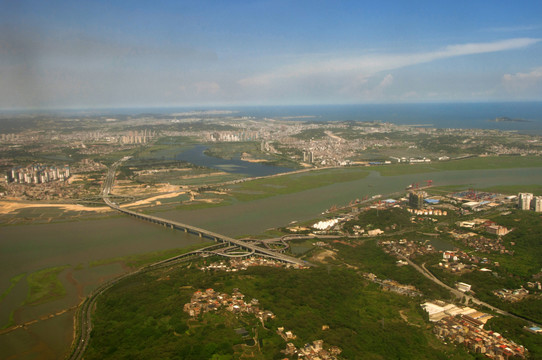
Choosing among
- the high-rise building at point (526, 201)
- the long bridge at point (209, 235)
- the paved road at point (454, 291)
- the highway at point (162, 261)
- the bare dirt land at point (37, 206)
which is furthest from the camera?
the bare dirt land at point (37, 206)

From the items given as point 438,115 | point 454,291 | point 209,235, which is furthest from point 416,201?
point 438,115

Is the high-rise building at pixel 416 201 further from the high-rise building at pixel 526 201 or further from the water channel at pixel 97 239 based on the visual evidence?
the high-rise building at pixel 526 201

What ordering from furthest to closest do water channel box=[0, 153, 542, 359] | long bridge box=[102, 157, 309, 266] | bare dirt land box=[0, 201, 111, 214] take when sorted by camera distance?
bare dirt land box=[0, 201, 111, 214], long bridge box=[102, 157, 309, 266], water channel box=[0, 153, 542, 359]

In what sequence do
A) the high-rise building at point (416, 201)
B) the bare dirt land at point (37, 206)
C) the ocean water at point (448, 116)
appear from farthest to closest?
the ocean water at point (448, 116)
the bare dirt land at point (37, 206)
the high-rise building at point (416, 201)

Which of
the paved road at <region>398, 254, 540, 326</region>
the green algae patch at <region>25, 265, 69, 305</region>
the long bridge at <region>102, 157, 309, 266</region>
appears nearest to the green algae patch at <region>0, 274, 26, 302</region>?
the green algae patch at <region>25, 265, 69, 305</region>

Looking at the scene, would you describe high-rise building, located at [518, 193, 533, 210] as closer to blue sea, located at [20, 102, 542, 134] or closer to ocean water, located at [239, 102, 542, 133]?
blue sea, located at [20, 102, 542, 134]

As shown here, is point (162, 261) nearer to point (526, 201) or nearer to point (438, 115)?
point (526, 201)

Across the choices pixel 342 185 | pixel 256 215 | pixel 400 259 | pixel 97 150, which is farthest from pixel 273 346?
pixel 97 150

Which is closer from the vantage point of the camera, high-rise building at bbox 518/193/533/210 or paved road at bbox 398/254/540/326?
paved road at bbox 398/254/540/326

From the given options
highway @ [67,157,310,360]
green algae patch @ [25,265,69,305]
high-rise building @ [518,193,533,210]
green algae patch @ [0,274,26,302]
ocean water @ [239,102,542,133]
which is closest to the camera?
highway @ [67,157,310,360]

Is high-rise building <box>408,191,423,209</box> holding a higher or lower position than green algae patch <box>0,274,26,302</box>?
higher

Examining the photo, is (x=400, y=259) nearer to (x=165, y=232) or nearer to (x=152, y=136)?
(x=165, y=232)

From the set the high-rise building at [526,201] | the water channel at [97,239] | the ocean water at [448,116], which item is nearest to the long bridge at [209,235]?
the water channel at [97,239]
